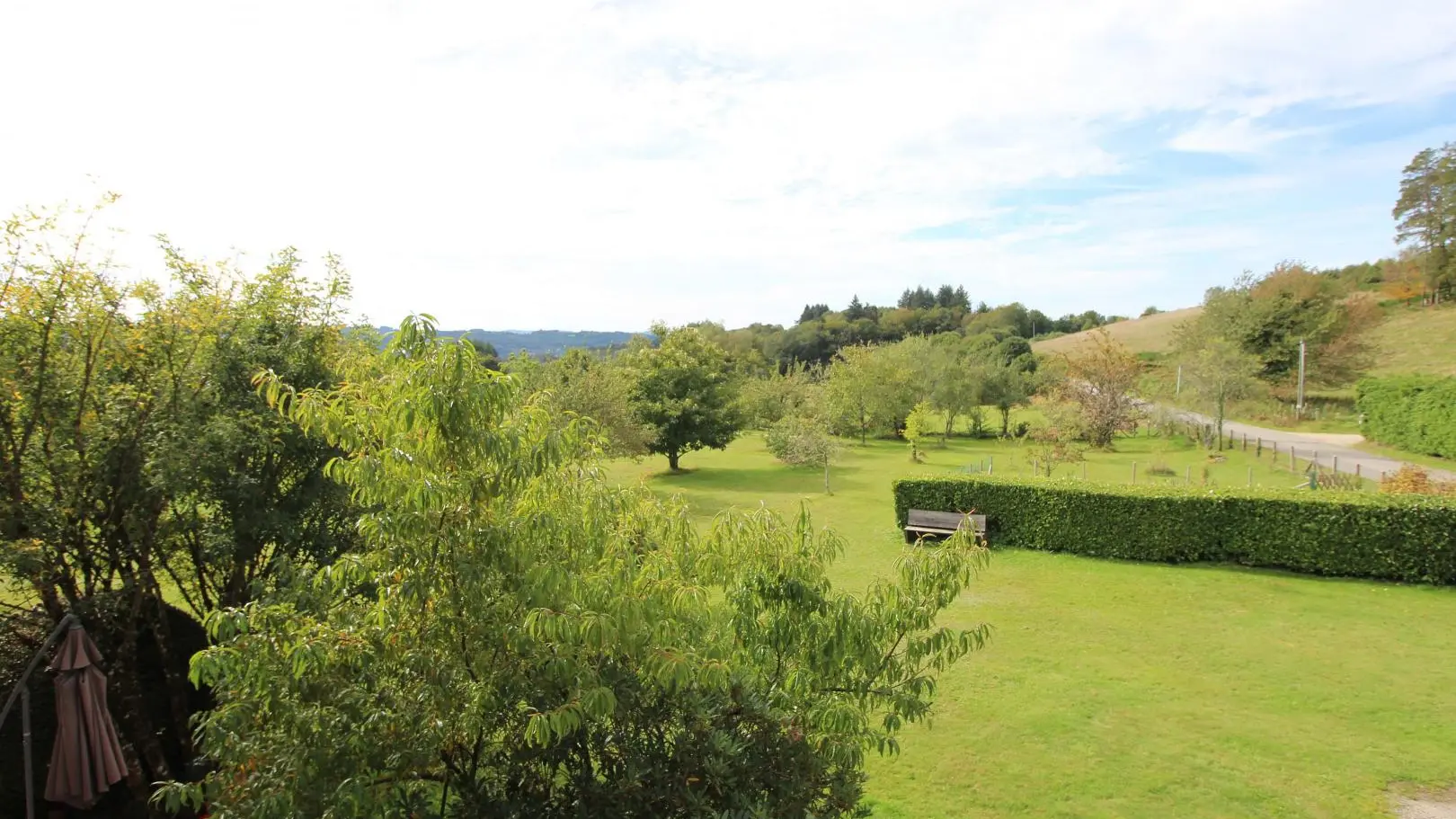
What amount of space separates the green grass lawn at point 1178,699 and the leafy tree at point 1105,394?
767 inches

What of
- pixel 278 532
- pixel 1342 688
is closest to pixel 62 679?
pixel 278 532

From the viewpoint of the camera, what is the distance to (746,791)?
3980 millimetres

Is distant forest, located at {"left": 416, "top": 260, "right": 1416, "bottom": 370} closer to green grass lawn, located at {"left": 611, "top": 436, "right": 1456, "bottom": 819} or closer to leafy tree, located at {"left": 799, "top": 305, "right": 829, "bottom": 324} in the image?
leafy tree, located at {"left": 799, "top": 305, "right": 829, "bottom": 324}

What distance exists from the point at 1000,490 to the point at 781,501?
785 cm

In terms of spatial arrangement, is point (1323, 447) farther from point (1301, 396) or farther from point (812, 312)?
point (812, 312)

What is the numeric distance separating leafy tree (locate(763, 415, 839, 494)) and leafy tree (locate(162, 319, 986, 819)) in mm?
23090

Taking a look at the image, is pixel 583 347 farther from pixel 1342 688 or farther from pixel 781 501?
pixel 1342 688

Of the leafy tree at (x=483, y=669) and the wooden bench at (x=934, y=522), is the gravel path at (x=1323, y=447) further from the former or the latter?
→ the leafy tree at (x=483, y=669)

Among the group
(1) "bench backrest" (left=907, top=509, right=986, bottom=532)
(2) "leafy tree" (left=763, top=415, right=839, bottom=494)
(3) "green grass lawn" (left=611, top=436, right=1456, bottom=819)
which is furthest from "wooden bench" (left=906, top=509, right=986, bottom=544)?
(2) "leafy tree" (left=763, top=415, right=839, bottom=494)

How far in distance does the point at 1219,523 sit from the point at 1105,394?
769 inches

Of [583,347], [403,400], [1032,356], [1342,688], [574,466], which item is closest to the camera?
[403,400]

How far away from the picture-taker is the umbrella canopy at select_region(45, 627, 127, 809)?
5.90 m

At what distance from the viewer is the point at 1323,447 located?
32562mm

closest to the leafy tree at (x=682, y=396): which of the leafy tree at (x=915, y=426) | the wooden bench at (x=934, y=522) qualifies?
the leafy tree at (x=915, y=426)
